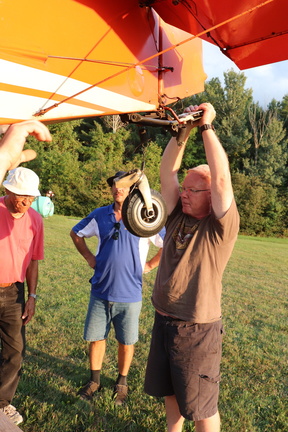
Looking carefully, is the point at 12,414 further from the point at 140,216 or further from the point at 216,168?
the point at 216,168

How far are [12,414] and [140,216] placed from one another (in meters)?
2.20

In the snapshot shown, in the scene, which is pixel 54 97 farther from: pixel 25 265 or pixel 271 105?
pixel 271 105

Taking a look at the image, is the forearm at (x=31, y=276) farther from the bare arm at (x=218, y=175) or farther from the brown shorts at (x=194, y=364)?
the bare arm at (x=218, y=175)

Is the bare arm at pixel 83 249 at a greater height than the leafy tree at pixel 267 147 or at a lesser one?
lesser

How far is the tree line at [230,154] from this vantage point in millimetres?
30703

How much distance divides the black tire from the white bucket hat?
4.35 feet

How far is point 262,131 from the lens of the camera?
44.2m

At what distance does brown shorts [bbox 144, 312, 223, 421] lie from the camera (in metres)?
2.45

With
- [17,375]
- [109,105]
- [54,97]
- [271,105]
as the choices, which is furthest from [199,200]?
[271,105]

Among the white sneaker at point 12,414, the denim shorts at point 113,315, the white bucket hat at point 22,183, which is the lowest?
the white sneaker at point 12,414

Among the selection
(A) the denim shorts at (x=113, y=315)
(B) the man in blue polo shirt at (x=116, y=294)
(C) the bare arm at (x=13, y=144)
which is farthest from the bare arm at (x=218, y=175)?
(A) the denim shorts at (x=113, y=315)

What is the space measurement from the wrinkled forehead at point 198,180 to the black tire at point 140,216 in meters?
0.54

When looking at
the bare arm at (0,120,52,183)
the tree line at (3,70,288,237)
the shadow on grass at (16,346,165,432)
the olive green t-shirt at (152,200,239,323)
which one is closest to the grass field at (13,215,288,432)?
the shadow on grass at (16,346,165,432)

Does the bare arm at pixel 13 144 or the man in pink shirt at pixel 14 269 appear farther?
the man in pink shirt at pixel 14 269
